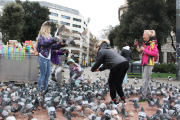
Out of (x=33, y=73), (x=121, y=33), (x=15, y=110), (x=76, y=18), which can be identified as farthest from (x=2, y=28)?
(x=76, y=18)

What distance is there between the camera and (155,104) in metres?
4.25

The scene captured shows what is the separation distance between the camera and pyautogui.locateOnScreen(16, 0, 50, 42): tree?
31.9 meters

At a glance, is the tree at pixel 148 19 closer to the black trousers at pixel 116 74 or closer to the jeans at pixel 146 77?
the jeans at pixel 146 77

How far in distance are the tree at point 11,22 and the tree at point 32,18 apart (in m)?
9.12

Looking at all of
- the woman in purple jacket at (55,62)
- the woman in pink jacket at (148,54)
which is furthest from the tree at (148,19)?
the woman in pink jacket at (148,54)

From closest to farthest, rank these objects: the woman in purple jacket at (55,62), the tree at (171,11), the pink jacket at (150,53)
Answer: the pink jacket at (150,53), the woman in purple jacket at (55,62), the tree at (171,11)

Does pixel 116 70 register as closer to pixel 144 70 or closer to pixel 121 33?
pixel 144 70

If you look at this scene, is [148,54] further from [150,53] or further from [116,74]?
[116,74]

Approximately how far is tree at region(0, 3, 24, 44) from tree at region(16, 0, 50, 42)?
912 centimetres

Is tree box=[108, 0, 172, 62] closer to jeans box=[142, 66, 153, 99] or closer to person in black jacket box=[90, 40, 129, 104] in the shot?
jeans box=[142, 66, 153, 99]

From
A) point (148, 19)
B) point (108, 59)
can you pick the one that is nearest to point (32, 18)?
point (148, 19)

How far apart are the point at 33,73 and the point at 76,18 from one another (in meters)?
70.0

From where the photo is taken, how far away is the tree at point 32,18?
31909mm

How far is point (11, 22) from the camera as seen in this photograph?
2159 centimetres
